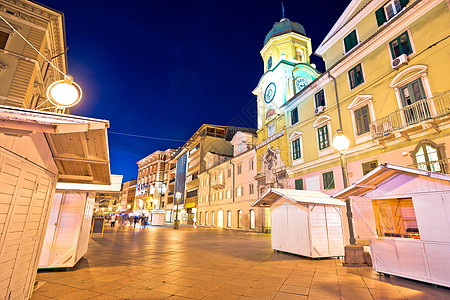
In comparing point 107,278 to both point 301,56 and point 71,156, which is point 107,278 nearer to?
point 71,156

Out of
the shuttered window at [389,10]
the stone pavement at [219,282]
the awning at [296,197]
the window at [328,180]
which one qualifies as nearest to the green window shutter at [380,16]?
the shuttered window at [389,10]

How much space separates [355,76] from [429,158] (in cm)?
779

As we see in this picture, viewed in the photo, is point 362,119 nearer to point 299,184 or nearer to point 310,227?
point 299,184

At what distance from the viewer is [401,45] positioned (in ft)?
42.8

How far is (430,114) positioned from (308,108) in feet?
32.6

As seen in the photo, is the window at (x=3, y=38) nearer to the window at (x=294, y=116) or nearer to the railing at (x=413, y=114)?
the window at (x=294, y=116)

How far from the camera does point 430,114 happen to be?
10.8 meters

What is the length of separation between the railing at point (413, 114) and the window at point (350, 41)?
285 inches

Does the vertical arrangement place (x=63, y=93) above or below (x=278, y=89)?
below

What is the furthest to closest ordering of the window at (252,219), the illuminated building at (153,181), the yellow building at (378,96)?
1. the illuminated building at (153,181)
2. the window at (252,219)
3. the yellow building at (378,96)

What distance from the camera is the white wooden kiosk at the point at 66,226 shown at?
7000 millimetres

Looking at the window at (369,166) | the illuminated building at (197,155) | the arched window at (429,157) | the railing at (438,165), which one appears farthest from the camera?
the illuminated building at (197,155)

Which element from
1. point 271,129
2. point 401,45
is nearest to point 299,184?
point 271,129

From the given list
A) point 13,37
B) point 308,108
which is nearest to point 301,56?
point 308,108
